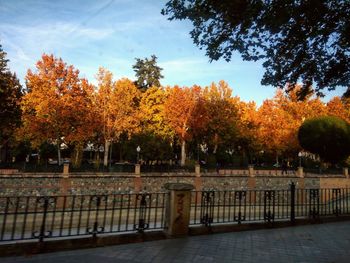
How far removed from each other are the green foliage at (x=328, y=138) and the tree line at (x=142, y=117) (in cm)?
287

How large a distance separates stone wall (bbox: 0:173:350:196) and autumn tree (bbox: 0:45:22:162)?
1042cm

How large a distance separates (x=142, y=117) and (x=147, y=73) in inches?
434

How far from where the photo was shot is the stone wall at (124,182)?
28.1 m

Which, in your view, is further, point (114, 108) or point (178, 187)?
point (114, 108)

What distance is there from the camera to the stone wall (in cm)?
2808

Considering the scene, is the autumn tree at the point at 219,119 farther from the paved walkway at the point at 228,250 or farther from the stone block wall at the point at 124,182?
the paved walkway at the point at 228,250

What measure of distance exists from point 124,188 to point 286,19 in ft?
89.4

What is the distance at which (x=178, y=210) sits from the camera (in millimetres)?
9102

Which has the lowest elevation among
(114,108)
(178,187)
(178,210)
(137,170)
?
(178,210)

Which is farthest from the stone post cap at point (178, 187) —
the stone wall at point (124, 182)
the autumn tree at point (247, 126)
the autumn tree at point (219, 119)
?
the autumn tree at point (247, 126)

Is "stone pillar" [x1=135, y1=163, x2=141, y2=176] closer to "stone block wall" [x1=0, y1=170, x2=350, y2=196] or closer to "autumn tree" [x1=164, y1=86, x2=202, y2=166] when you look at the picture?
"stone block wall" [x1=0, y1=170, x2=350, y2=196]

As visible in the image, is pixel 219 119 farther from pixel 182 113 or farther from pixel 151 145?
pixel 151 145

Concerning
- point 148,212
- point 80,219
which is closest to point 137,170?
point 148,212

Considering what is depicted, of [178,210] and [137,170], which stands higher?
[137,170]
